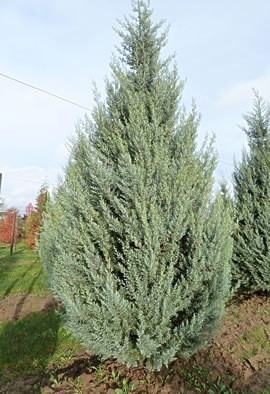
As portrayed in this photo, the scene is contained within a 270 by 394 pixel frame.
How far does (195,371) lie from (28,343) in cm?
317

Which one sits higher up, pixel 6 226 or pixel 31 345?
pixel 6 226

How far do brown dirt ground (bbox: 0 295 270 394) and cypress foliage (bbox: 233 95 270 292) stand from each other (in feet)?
3.48

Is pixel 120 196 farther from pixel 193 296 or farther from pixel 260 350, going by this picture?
pixel 260 350

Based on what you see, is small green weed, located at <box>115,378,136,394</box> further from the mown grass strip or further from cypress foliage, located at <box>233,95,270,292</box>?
cypress foliage, located at <box>233,95,270,292</box>

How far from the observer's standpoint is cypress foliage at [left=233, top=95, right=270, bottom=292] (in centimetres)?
507

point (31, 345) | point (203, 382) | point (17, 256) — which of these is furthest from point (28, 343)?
point (17, 256)

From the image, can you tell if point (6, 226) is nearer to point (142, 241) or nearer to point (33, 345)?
point (33, 345)

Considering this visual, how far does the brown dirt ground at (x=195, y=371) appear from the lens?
3.03 metres

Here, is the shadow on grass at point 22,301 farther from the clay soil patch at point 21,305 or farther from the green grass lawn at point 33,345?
the green grass lawn at point 33,345

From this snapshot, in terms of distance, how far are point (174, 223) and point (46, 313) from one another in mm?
5204

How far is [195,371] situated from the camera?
3.23 meters

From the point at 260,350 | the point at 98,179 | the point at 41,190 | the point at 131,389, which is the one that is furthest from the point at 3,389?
the point at 41,190

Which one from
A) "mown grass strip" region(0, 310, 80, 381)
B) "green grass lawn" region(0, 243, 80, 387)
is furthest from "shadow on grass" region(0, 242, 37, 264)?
"mown grass strip" region(0, 310, 80, 381)

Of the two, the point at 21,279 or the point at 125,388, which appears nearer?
the point at 125,388
